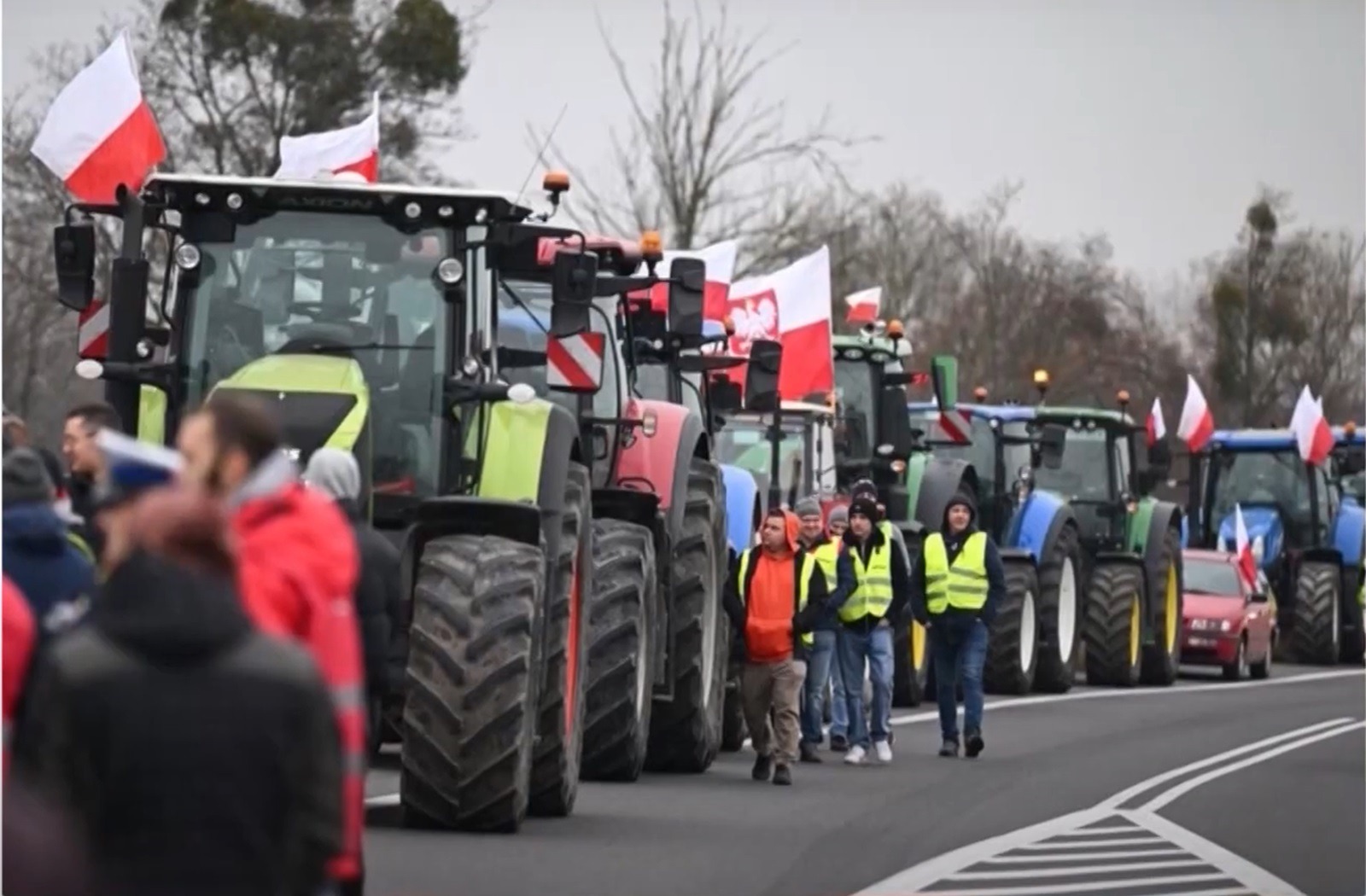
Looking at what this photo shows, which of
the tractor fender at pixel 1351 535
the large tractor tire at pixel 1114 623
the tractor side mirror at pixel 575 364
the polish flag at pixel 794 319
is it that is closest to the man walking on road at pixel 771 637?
the tractor side mirror at pixel 575 364

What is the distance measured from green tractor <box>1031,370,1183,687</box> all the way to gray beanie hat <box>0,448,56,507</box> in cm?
2426

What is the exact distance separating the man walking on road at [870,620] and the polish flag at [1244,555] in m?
15.7

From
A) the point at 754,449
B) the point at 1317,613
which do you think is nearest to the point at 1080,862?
the point at 754,449

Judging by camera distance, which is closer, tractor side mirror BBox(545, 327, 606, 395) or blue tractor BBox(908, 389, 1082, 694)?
tractor side mirror BBox(545, 327, 606, 395)

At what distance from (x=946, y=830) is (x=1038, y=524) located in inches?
560

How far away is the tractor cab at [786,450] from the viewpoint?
2473 cm

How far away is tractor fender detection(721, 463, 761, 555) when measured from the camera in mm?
21312

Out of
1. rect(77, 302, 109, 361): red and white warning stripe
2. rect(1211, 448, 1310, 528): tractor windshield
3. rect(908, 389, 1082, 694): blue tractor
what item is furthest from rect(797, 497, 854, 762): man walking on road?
rect(1211, 448, 1310, 528): tractor windshield

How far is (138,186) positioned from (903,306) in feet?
206

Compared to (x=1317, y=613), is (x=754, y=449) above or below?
above

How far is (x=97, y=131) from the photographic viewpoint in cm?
1731

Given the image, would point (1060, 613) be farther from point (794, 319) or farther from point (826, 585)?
point (826, 585)

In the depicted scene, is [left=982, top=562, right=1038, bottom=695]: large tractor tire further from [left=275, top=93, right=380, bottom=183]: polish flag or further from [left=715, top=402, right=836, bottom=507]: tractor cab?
[left=275, top=93, right=380, bottom=183]: polish flag

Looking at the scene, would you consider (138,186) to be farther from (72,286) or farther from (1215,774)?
(1215,774)
